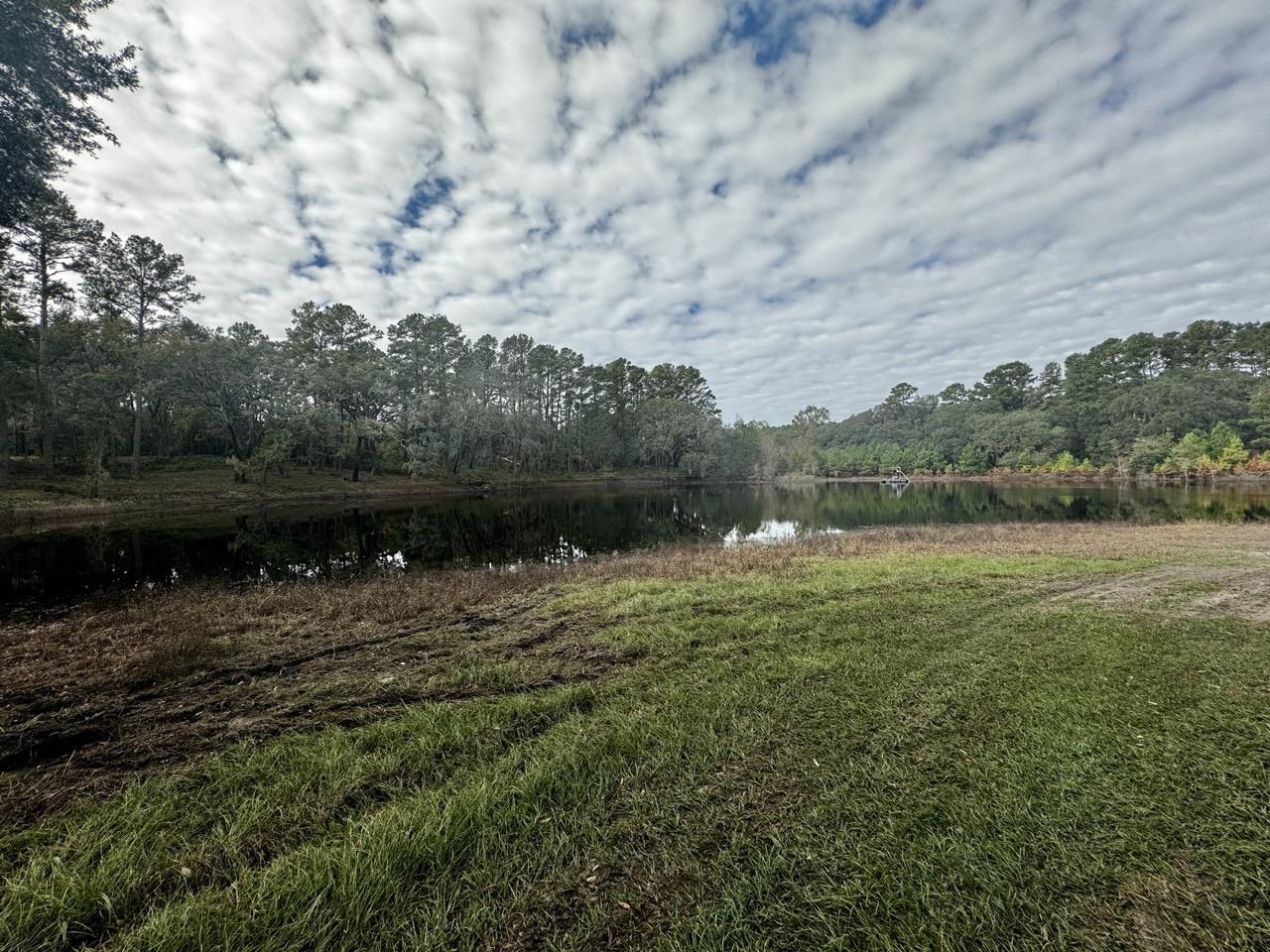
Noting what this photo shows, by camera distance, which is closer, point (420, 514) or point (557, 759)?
point (557, 759)

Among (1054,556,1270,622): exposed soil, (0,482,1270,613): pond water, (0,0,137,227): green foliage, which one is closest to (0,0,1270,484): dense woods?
(0,0,137,227): green foliage

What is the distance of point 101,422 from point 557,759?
47.1 meters

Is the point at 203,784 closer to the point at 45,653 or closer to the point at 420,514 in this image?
the point at 45,653

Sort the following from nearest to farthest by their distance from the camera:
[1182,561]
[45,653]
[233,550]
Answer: [45,653] → [1182,561] → [233,550]

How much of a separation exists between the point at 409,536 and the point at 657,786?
20.1m

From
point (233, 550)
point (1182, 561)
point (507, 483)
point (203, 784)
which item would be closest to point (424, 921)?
point (203, 784)

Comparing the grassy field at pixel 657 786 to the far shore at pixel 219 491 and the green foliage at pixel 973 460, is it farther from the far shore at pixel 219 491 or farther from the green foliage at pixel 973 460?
the green foliage at pixel 973 460

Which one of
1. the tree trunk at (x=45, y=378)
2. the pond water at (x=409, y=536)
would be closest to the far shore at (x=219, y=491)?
the tree trunk at (x=45, y=378)

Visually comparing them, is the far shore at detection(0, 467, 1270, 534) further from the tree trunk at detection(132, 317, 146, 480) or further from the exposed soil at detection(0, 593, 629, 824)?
the exposed soil at detection(0, 593, 629, 824)

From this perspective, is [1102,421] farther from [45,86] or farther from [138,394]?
[138,394]

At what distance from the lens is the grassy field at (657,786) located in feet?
7.29

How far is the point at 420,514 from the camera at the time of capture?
28.9m

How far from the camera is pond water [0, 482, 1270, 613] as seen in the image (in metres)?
12.7

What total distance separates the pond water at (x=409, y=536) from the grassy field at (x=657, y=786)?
7268 mm
